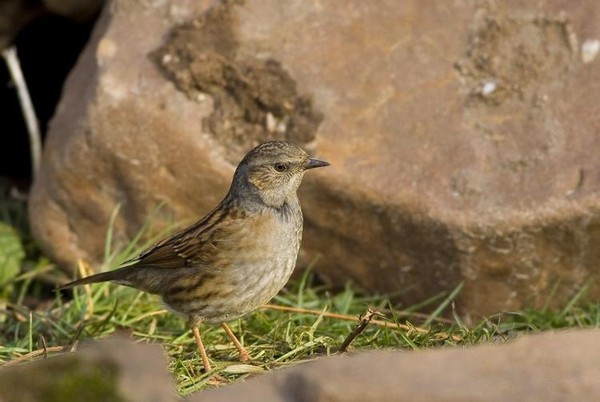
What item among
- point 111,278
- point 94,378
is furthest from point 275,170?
point 94,378

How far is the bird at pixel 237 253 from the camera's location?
18.2 feet

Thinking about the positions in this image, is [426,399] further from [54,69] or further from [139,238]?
[54,69]

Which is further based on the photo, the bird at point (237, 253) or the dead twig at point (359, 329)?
the bird at point (237, 253)

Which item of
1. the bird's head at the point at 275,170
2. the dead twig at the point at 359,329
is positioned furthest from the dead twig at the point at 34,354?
the dead twig at the point at 359,329

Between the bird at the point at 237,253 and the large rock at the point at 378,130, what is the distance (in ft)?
3.59

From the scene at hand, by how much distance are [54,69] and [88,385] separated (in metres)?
7.44

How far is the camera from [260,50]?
7.23m

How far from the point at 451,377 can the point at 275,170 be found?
2.67m

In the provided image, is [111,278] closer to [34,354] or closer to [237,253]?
[34,354]

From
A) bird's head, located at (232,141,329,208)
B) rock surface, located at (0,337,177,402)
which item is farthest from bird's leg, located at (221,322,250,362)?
rock surface, located at (0,337,177,402)

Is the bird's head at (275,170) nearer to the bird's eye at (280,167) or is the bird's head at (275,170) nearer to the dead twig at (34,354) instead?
the bird's eye at (280,167)

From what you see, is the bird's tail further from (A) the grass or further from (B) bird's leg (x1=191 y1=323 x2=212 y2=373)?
(B) bird's leg (x1=191 y1=323 x2=212 y2=373)

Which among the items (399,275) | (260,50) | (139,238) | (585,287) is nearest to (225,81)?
(260,50)

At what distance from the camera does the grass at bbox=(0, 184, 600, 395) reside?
553 cm
